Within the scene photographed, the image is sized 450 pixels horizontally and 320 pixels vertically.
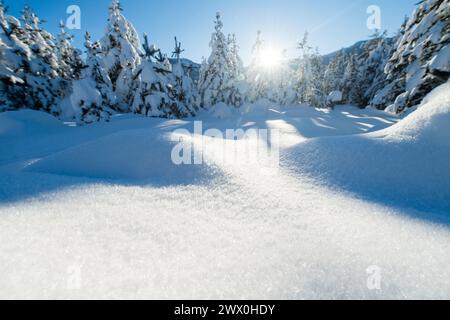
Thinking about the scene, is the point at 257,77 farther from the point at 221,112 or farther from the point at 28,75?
the point at 28,75

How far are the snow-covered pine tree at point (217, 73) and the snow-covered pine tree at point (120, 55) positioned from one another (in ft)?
25.7

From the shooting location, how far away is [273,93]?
27.6m

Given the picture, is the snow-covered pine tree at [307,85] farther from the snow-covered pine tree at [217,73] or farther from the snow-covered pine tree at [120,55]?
the snow-covered pine tree at [120,55]

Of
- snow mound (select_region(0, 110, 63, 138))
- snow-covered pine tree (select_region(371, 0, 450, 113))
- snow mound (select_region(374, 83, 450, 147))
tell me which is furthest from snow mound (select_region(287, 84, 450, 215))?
snow mound (select_region(0, 110, 63, 138))

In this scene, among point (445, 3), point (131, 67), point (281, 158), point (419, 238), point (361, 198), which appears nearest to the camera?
point (419, 238)

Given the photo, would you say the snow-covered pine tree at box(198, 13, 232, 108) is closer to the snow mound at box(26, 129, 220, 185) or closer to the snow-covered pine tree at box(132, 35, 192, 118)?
the snow-covered pine tree at box(132, 35, 192, 118)

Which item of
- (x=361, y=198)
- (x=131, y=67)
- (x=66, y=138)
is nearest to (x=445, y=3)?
(x=361, y=198)

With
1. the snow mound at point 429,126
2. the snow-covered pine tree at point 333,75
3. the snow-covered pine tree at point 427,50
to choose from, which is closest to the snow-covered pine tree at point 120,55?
the snow-covered pine tree at point 427,50

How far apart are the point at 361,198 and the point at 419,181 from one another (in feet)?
2.41

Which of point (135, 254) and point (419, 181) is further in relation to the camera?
point (419, 181)

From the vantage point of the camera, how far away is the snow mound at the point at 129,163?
2.49 m

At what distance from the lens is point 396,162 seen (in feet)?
7.91

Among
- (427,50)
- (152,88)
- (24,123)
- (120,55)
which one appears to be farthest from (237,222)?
(120,55)
